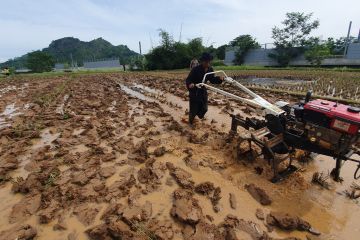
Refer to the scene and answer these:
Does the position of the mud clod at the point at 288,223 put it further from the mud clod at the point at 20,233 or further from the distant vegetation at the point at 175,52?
the distant vegetation at the point at 175,52

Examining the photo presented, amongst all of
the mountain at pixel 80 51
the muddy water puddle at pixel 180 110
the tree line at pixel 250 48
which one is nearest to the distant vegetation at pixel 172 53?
the tree line at pixel 250 48

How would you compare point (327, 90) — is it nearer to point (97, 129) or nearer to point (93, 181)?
point (97, 129)

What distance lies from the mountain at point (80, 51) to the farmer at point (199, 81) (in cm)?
7957

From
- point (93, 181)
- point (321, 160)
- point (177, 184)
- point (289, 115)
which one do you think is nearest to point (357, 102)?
point (321, 160)

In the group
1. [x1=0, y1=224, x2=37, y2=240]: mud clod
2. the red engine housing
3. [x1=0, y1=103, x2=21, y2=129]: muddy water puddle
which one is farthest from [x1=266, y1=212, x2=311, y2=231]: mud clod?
[x1=0, y1=103, x2=21, y2=129]: muddy water puddle

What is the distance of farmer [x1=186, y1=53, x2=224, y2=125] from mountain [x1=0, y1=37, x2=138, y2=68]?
7957cm

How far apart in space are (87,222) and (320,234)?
95.9 inches

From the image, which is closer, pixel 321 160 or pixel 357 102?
pixel 321 160

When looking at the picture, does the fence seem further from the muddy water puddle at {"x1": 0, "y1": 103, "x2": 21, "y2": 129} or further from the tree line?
the muddy water puddle at {"x1": 0, "y1": 103, "x2": 21, "y2": 129}

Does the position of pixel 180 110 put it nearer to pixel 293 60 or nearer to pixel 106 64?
pixel 293 60

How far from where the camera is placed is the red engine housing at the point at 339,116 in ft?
9.48

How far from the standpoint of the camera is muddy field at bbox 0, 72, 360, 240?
262 cm

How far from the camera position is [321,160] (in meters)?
4.18

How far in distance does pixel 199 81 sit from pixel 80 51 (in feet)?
374
